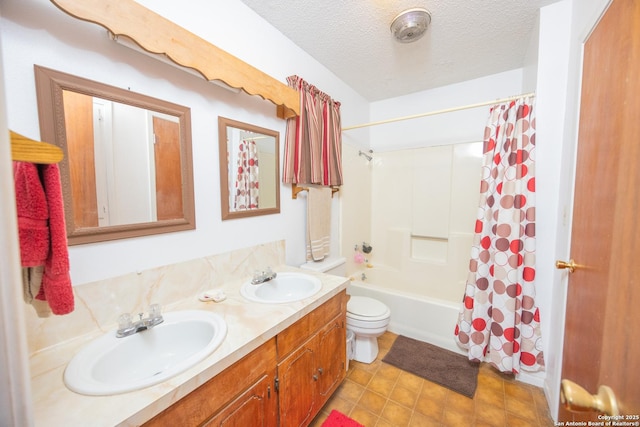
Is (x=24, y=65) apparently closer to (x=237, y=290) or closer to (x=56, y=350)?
(x=56, y=350)

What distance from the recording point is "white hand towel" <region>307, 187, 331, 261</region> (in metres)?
1.92

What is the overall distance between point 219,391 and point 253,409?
8.7 inches

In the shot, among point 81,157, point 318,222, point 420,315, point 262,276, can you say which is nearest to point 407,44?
point 318,222

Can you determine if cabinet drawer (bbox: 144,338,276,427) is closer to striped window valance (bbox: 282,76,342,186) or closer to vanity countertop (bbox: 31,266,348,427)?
vanity countertop (bbox: 31,266,348,427)

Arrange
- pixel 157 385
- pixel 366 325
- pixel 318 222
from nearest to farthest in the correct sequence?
1. pixel 157 385
2. pixel 366 325
3. pixel 318 222

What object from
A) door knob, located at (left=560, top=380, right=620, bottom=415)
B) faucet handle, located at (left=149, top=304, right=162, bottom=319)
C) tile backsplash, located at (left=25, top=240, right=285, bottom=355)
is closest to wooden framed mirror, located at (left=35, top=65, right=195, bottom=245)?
tile backsplash, located at (left=25, top=240, right=285, bottom=355)

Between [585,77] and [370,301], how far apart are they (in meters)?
1.81

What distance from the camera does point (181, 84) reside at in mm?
1180

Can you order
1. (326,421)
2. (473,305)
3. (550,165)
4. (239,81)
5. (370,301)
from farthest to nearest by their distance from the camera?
(370,301) < (473,305) < (550,165) < (326,421) < (239,81)

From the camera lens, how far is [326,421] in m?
1.40

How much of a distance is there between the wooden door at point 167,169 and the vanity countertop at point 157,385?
459mm

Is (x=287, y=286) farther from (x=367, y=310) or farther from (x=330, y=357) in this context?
(x=367, y=310)

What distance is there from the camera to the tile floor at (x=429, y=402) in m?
1.41

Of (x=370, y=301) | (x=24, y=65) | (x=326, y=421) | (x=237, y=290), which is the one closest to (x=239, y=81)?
(x=24, y=65)
